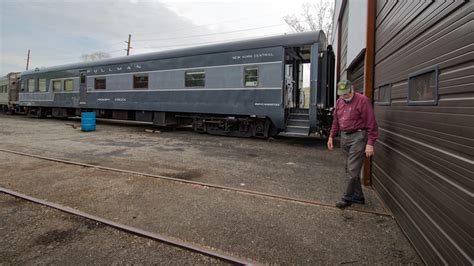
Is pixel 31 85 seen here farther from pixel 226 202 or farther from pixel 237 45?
pixel 226 202

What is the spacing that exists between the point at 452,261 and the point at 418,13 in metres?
2.38

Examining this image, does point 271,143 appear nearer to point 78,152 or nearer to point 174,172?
point 174,172

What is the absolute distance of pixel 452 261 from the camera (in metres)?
2.04

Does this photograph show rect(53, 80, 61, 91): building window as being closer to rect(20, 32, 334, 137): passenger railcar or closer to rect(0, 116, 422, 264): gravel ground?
rect(20, 32, 334, 137): passenger railcar

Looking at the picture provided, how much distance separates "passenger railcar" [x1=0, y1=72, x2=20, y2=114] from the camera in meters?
20.8

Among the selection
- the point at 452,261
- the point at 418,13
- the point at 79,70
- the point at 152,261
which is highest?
the point at 79,70

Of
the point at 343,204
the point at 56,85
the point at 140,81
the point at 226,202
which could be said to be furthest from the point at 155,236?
the point at 56,85

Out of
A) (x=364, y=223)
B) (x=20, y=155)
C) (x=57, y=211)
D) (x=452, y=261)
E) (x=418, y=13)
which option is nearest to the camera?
(x=452, y=261)

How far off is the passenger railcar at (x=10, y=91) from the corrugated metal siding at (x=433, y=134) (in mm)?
25061

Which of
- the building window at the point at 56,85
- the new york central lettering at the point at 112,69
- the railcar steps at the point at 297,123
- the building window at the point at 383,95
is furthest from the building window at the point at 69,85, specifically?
the building window at the point at 383,95

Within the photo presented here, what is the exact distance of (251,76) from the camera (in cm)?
954

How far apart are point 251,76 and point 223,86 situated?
3.89ft

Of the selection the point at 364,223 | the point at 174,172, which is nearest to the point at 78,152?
the point at 174,172

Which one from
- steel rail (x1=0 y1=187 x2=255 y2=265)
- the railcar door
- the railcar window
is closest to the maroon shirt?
steel rail (x1=0 y1=187 x2=255 y2=265)
